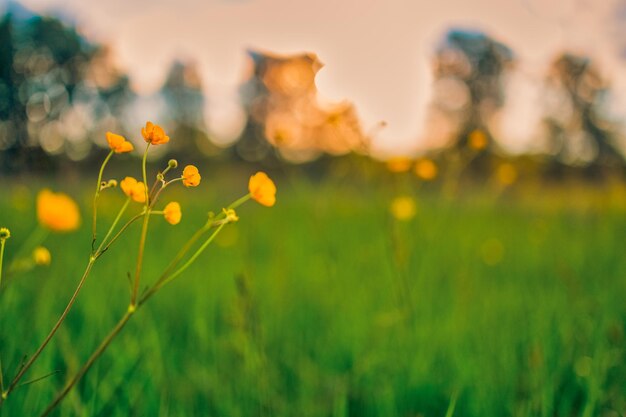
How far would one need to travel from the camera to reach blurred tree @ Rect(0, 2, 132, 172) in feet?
6.14

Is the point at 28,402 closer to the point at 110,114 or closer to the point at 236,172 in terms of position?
the point at 236,172

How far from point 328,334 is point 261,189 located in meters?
1.13

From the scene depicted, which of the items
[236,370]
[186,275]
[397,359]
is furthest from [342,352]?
[186,275]

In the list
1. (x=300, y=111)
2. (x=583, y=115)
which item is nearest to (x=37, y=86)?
(x=300, y=111)

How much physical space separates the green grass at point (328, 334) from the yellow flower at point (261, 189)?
0.69 feet

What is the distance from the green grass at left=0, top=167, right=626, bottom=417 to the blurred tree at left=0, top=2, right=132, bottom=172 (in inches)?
16.0

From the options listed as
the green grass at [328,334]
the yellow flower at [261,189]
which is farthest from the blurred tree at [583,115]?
the yellow flower at [261,189]

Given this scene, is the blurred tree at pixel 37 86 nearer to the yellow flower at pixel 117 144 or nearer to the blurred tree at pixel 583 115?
the yellow flower at pixel 117 144

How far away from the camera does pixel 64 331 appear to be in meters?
1.37

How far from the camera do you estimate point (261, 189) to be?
1.81ft

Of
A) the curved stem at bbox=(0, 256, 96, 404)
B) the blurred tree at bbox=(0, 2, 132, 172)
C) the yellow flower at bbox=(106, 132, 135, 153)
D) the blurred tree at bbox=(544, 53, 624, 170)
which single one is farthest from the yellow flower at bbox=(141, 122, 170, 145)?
the blurred tree at bbox=(544, 53, 624, 170)

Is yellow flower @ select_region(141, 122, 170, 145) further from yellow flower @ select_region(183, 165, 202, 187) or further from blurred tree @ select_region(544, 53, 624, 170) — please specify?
blurred tree @ select_region(544, 53, 624, 170)

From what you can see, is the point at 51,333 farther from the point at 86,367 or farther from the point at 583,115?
the point at 583,115

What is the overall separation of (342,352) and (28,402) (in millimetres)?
782
